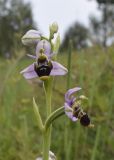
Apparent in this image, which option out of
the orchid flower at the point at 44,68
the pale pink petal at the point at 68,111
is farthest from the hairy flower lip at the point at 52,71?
the pale pink petal at the point at 68,111

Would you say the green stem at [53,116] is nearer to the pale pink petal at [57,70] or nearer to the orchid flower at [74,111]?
the orchid flower at [74,111]

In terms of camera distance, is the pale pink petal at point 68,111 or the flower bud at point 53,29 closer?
the pale pink petal at point 68,111

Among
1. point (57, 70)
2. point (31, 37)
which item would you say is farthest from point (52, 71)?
point (31, 37)

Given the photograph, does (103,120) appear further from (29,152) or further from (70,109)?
(70,109)

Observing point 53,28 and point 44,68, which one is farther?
point 53,28

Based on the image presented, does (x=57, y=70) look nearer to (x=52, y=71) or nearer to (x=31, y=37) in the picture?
(x=52, y=71)

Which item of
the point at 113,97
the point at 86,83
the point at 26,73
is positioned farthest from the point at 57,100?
the point at 26,73
